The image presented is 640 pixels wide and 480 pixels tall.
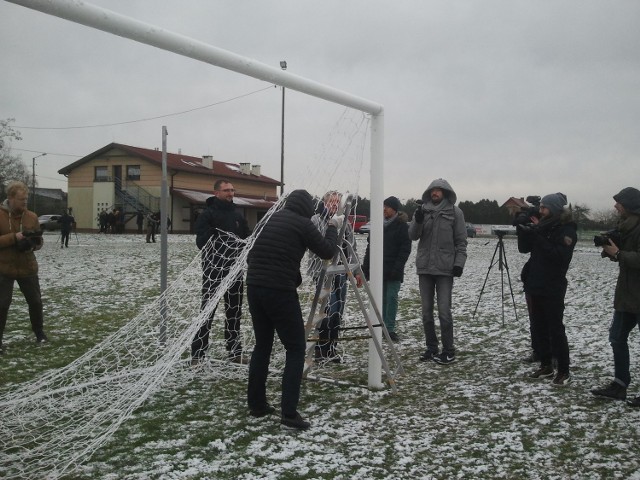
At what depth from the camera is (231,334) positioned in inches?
247

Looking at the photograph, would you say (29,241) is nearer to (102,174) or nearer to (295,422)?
(295,422)

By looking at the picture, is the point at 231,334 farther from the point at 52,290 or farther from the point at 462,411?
the point at 52,290

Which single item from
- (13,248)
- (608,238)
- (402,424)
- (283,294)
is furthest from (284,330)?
(13,248)

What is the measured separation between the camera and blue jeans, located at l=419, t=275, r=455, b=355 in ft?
20.3

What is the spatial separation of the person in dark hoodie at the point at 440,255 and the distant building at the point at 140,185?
33550 mm

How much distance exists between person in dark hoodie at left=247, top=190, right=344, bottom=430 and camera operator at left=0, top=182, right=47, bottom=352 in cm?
341

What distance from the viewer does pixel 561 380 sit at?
17.5 ft

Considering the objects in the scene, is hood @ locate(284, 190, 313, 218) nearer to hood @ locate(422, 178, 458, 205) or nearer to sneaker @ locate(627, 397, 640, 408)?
hood @ locate(422, 178, 458, 205)

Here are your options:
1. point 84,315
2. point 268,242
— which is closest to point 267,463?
point 268,242

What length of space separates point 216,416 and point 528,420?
2.48 m

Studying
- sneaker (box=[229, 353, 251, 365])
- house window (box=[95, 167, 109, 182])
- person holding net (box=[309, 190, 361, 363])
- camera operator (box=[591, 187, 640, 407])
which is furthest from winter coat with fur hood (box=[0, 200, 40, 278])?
house window (box=[95, 167, 109, 182])

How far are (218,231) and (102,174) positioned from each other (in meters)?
42.2

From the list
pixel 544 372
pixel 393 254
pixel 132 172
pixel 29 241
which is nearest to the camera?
pixel 544 372

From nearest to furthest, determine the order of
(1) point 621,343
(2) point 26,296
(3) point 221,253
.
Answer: (1) point 621,343 → (3) point 221,253 → (2) point 26,296
